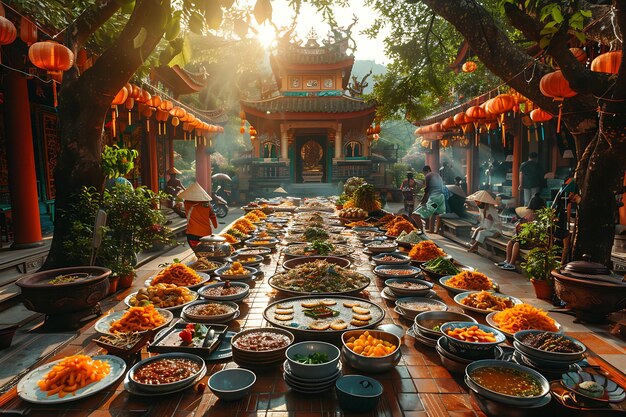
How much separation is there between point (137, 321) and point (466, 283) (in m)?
3.06

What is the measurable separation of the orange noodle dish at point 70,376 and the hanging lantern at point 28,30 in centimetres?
559

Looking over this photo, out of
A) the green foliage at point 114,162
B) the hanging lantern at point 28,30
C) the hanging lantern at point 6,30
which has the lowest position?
the green foliage at point 114,162

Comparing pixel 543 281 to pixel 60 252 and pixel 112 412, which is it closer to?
pixel 112 412

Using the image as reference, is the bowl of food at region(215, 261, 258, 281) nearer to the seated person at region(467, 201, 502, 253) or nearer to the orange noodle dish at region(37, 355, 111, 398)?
the orange noodle dish at region(37, 355, 111, 398)

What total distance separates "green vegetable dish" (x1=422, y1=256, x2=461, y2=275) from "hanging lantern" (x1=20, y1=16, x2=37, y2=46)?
6.57 meters

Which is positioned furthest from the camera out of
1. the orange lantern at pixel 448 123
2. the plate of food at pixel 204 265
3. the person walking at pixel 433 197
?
the orange lantern at pixel 448 123

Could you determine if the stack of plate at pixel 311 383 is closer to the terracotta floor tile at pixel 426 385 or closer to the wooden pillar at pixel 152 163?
the terracotta floor tile at pixel 426 385

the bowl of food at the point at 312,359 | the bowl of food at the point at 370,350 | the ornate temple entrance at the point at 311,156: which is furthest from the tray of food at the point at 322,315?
the ornate temple entrance at the point at 311,156

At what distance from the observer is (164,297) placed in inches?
141

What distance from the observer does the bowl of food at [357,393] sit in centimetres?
207

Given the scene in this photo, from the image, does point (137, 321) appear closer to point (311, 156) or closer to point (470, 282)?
point (470, 282)

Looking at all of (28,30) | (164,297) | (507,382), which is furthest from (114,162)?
(507,382)

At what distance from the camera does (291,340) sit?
106 inches

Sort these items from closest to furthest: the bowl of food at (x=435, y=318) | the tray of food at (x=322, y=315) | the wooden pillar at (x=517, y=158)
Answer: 1. the tray of food at (x=322, y=315)
2. the bowl of food at (x=435, y=318)
3. the wooden pillar at (x=517, y=158)
